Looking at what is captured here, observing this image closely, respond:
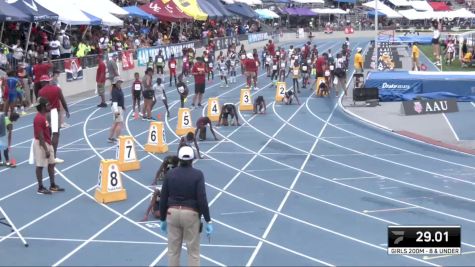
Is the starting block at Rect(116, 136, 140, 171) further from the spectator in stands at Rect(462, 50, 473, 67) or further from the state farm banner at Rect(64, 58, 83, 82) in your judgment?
the spectator in stands at Rect(462, 50, 473, 67)

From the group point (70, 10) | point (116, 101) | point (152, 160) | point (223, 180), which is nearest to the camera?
point (223, 180)

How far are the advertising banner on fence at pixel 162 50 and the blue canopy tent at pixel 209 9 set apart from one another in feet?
12.9

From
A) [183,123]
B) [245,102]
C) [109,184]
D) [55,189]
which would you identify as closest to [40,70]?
[183,123]

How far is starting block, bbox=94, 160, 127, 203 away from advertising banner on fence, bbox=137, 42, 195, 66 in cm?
2455

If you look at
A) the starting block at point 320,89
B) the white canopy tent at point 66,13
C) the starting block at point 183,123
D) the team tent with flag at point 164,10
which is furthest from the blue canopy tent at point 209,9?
the starting block at point 183,123

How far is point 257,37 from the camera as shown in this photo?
212ft

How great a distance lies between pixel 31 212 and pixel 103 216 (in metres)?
1.28

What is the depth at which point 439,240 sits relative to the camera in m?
8.95

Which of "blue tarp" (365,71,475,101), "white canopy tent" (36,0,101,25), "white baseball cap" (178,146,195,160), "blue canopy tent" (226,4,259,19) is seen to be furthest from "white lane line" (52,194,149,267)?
"blue canopy tent" (226,4,259,19)

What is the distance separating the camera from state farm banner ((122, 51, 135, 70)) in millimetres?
35422

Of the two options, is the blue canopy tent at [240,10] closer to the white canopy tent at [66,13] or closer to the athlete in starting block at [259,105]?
the white canopy tent at [66,13]

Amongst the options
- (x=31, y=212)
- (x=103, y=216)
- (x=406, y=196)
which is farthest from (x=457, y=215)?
(x=31, y=212)

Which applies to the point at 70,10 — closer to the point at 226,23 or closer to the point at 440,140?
the point at 440,140

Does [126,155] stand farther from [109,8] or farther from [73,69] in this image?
[109,8]
